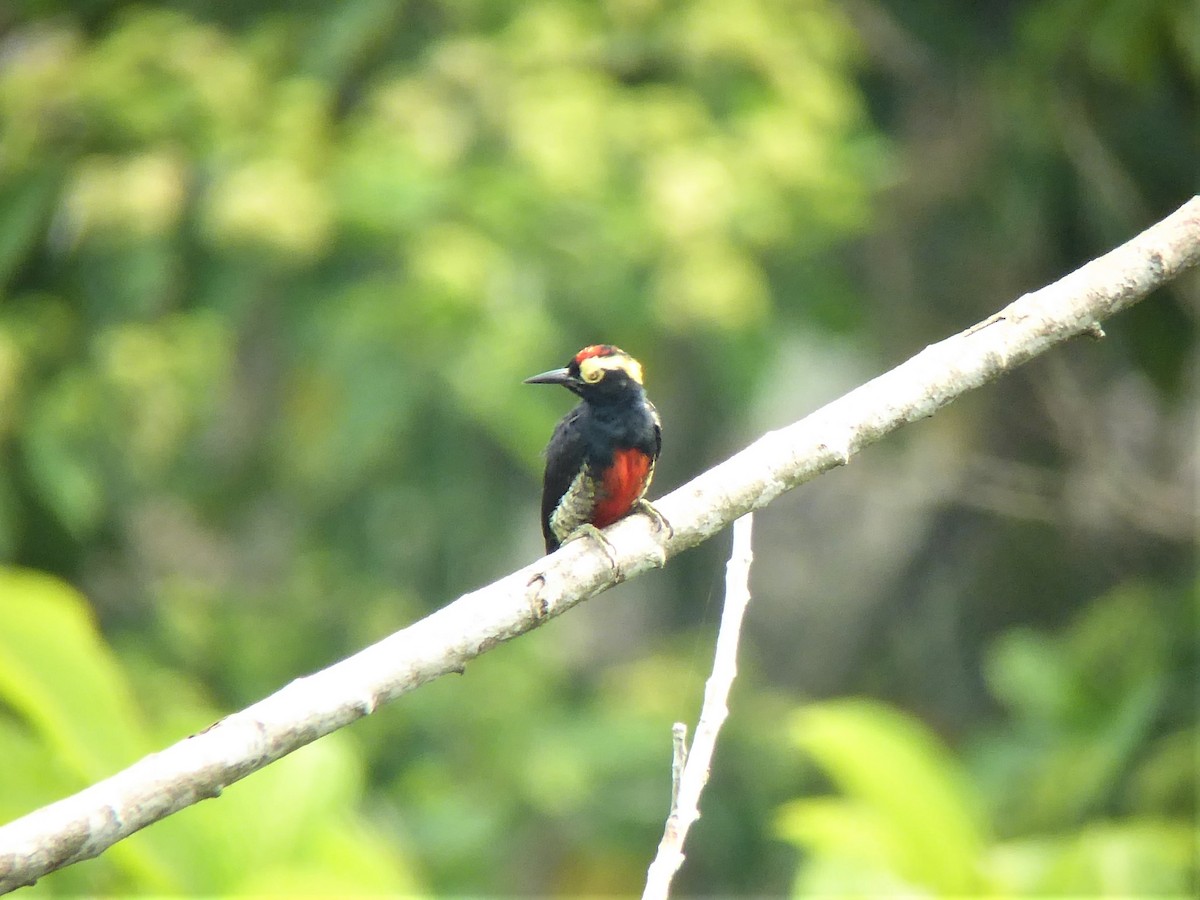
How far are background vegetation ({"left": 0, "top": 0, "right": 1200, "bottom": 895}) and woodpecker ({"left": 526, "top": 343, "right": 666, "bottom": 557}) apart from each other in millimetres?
1208

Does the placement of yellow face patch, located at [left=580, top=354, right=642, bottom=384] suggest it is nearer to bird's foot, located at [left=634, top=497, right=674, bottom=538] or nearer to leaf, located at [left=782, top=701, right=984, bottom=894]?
bird's foot, located at [left=634, top=497, right=674, bottom=538]

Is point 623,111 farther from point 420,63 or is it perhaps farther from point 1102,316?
point 1102,316

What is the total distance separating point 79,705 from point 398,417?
1.43m

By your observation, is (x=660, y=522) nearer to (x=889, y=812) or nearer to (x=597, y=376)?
(x=597, y=376)

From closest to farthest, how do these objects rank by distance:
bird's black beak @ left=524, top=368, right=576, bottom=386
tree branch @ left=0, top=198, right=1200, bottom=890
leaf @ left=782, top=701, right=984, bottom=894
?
tree branch @ left=0, top=198, right=1200, bottom=890 → bird's black beak @ left=524, top=368, right=576, bottom=386 → leaf @ left=782, top=701, right=984, bottom=894

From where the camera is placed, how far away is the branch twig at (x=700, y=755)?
1.79 metres

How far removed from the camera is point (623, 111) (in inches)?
190

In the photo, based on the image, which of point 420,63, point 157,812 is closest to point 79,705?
point 157,812

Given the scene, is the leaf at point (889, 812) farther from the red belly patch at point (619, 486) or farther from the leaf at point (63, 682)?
the leaf at point (63, 682)

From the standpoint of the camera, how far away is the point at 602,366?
315 cm

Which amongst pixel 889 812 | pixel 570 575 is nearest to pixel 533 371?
pixel 889 812

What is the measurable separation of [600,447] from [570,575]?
1000mm

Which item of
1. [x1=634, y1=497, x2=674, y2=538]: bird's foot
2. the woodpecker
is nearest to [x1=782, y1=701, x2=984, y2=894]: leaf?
the woodpecker

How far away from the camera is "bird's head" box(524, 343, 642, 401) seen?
313cm
